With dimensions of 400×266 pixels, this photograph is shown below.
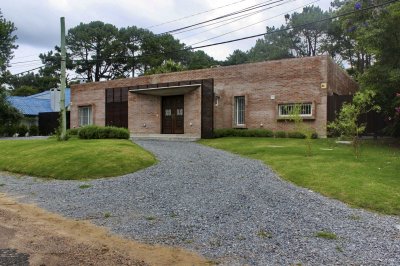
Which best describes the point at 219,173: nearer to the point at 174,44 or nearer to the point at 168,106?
the point at 168,106

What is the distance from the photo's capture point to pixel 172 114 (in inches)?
1072

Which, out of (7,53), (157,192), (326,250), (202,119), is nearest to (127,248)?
(326,250)

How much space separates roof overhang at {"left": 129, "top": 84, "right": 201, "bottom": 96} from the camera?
24.3 m

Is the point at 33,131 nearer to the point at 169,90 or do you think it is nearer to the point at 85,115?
the point at 85,115

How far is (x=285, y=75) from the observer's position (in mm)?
23125

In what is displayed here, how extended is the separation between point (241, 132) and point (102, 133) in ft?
28.0

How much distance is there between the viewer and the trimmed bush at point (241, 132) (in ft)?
75.6

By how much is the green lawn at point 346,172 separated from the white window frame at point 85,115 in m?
19.7

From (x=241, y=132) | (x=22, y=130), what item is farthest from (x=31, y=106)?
(x=241, y=132)

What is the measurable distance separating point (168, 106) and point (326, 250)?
22.9 meters

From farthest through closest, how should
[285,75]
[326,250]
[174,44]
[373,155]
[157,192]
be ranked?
[174,44]
[285,75]
[373,155]
[157,192]
[326,250]

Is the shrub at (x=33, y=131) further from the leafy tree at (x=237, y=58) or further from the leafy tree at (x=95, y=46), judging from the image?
the leafy tree at (x=237, y=58)

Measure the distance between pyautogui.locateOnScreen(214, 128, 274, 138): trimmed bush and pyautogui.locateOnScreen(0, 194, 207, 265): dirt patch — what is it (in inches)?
669

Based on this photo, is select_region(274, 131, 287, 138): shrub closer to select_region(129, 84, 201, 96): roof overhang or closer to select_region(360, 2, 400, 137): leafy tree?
select_region(129, 84, 201, 96): roof overhang
